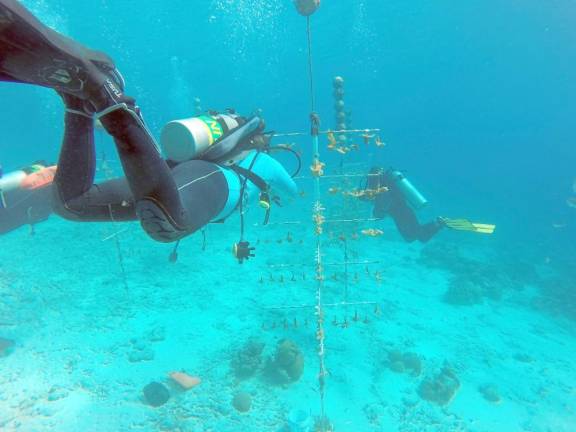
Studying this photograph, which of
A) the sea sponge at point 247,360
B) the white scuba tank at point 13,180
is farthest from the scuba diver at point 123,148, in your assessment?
the white scuba tank at point 13,180

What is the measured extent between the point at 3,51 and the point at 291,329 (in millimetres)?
9245

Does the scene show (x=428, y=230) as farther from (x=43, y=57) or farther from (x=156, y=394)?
(x=43, y=57)

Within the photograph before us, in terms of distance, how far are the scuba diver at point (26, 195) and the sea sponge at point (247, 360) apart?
5.50 metres

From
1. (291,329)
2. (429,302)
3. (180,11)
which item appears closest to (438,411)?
(291,329)

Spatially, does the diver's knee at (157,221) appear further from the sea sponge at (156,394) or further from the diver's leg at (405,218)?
the diver's leg at (405,218)

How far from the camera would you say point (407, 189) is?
1199 centimetres

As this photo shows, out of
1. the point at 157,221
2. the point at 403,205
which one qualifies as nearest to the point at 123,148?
the point at 157,221

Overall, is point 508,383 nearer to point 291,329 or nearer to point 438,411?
point 438,411

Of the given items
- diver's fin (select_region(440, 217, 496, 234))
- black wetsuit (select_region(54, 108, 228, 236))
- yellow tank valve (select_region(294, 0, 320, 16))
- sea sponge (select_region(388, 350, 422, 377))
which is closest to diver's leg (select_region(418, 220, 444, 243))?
diver's fin (select_region(440, 217, 496, 234))

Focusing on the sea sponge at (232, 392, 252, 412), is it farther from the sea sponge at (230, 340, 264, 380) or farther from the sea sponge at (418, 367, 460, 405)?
the sea sponge at (418, 367, 460, 405)

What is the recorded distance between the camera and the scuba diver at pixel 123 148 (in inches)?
81.0

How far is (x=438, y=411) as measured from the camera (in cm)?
818

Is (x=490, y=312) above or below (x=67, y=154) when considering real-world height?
below

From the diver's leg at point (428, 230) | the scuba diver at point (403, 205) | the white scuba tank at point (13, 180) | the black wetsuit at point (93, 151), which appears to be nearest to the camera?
the black wetsuit at point (93, 151)
